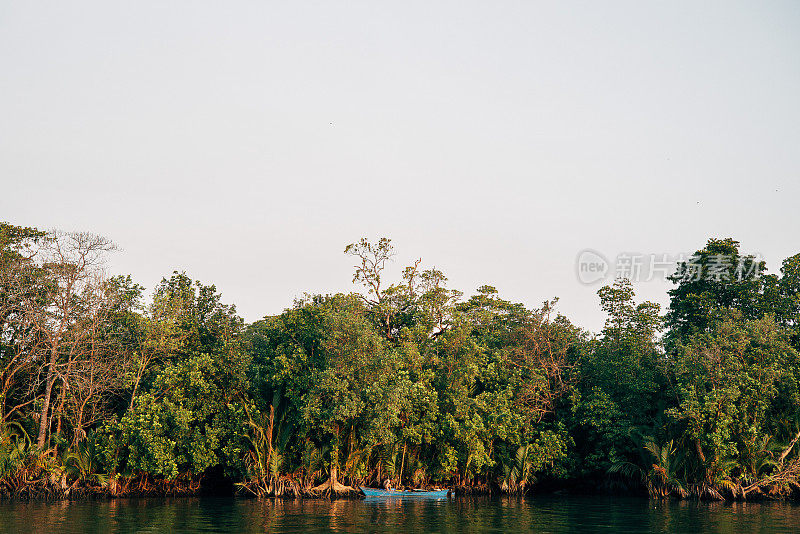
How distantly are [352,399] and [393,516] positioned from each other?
26.7ft

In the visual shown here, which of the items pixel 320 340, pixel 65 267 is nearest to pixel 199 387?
pixel 320 340

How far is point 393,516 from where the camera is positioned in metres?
30.2

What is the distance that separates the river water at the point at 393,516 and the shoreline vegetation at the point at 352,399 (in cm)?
266

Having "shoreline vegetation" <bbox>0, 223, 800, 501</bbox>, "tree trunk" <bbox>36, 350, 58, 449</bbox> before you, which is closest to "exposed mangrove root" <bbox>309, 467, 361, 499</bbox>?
"shoreline vegetation" <bbox>0, 223, 800, 501</bbox>

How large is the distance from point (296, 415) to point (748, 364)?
25.3m

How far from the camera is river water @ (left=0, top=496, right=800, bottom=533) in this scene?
2567cm

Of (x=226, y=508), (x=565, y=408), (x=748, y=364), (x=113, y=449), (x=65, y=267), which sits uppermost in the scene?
(x=65, y=267)

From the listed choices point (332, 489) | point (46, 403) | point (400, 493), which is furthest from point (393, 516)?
point (46, 403)

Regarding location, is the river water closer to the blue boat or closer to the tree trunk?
the blue boat

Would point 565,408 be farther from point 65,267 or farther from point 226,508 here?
point 65,267

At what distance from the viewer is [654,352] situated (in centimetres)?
4369

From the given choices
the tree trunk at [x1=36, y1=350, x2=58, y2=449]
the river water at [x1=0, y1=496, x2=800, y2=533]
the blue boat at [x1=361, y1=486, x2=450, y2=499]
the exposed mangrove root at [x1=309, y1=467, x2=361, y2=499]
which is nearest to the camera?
the river water at [x1=0, y1=496, x2=800, y2=533]

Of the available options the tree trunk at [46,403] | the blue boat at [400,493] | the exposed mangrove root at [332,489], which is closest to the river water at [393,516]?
the blue boat at [400,493]

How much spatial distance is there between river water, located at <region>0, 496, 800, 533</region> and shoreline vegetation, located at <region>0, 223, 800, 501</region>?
2665 millimetres
